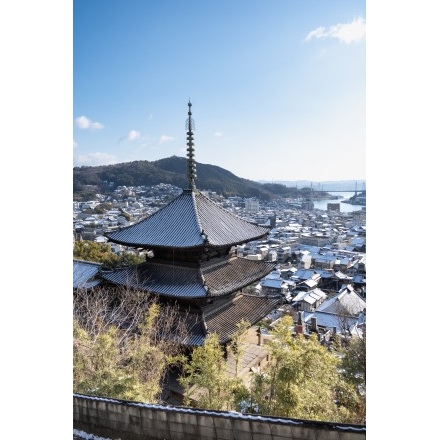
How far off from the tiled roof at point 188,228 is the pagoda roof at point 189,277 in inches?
15.2

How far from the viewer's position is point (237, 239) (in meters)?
4.70

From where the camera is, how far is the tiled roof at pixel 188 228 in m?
4.28

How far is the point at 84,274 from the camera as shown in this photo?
6637 mm

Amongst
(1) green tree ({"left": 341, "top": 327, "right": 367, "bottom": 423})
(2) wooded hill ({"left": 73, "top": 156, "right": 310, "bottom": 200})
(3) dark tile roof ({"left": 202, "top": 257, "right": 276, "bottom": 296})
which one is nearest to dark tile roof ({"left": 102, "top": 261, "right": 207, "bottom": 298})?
(3) dark tile roof ({"left": 202, "top": 257, "right": 276, "bottom": 296})

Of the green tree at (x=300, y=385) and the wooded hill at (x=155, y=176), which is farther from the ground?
the wooded hill at (x=155, y=176)

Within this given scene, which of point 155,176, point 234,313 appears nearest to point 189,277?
point 234,313

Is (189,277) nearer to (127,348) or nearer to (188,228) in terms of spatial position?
(188,228)

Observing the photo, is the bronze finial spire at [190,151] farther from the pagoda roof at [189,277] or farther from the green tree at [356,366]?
the green tree at [356,366]

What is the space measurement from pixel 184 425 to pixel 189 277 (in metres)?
2.64

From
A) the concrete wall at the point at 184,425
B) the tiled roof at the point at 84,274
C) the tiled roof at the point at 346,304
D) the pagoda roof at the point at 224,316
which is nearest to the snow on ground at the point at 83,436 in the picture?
the concrete wall at the point at 184,425

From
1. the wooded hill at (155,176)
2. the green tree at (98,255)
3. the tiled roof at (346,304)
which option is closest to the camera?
the wooded hill at (155,176)
